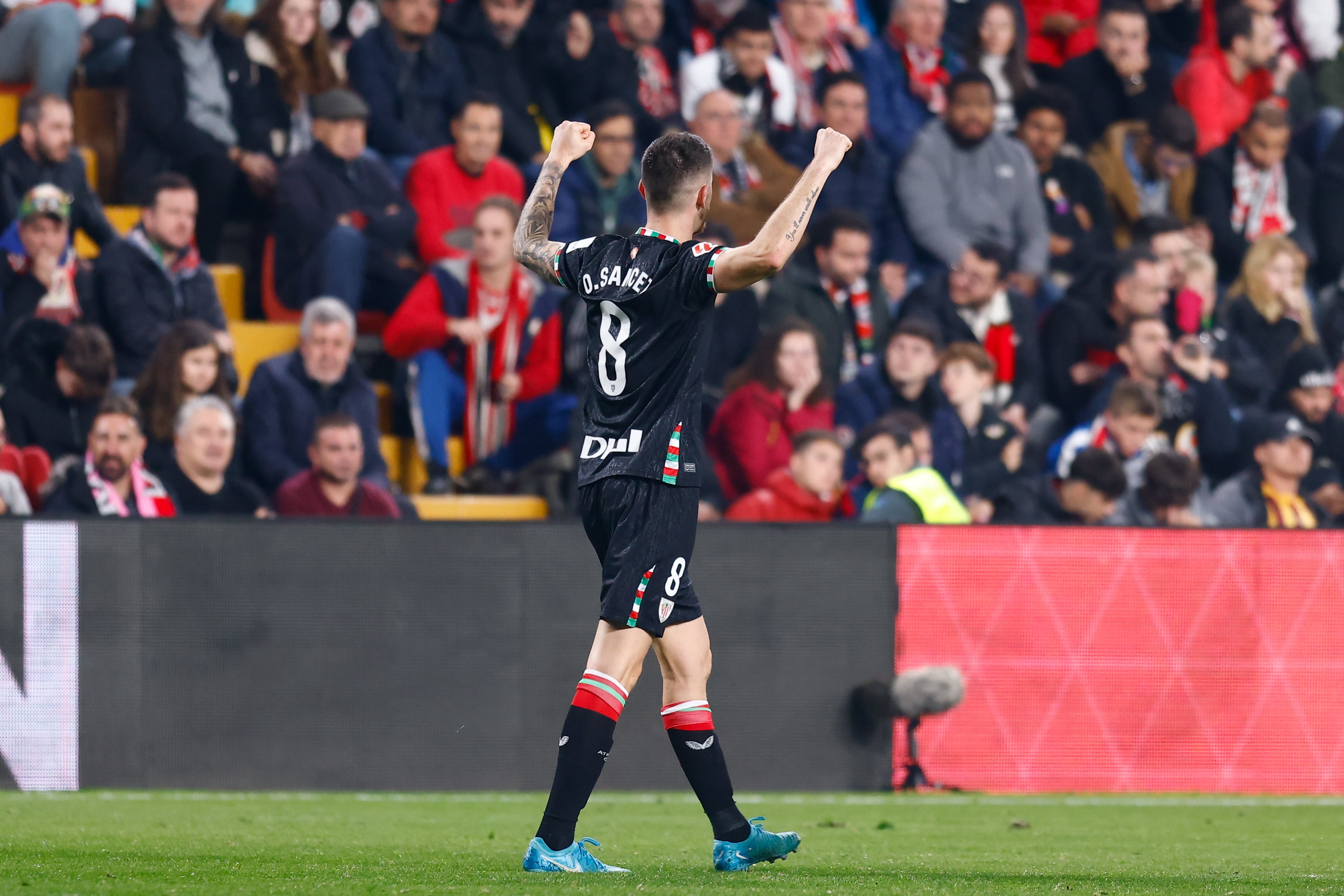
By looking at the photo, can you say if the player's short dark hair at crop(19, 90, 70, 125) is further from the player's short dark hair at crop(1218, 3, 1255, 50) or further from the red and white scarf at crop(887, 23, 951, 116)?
the player's short dark hair at crop(1218, 3, 1255, 50)

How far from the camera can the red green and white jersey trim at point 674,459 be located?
5312 mm

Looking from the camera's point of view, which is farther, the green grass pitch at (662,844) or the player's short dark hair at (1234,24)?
the player's short dark hair at (1234,24)

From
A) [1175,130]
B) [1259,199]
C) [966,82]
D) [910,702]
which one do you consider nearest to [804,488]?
[910,702]

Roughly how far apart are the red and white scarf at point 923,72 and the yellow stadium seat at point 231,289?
17.6 feet

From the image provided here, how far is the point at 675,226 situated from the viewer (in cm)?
537

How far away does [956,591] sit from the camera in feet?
31.5

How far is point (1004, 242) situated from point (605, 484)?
27.9 ft

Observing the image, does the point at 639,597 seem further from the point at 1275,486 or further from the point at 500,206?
the point at 1275,486

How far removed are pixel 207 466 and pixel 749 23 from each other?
5.48m

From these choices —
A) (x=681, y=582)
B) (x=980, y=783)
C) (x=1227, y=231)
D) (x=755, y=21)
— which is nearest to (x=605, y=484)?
(x=681, y=582)

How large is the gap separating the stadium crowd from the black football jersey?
4174mm

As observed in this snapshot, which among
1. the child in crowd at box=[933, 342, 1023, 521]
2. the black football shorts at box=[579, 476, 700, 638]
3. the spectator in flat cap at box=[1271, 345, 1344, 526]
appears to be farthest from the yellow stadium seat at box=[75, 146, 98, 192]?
the spectator in flat cap at box=[1271, 345, 1344, 526]

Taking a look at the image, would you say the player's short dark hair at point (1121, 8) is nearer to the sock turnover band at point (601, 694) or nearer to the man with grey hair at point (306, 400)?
the man with grey hair at point (306, 400)

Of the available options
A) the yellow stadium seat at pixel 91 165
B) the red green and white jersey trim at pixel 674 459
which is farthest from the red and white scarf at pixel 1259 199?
the red green and white jersey trim at pixel 674 459
